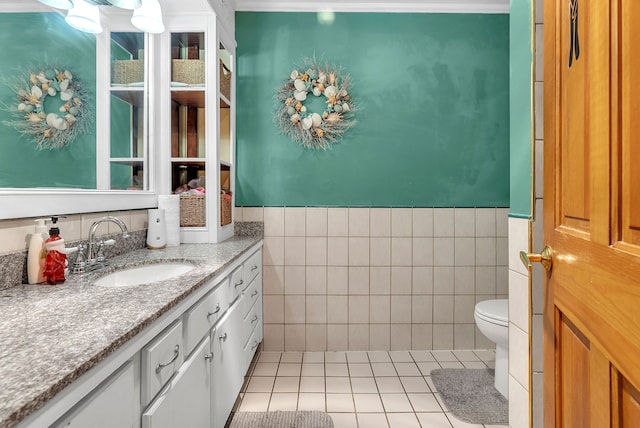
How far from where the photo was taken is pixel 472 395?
2131 millimetres

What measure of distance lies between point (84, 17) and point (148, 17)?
1.18 ft

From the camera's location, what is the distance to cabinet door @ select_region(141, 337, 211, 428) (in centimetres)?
98

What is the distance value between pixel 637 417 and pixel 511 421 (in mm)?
978

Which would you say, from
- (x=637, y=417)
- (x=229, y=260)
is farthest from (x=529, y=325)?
(x=229, y=260)

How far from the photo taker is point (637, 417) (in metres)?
0.53

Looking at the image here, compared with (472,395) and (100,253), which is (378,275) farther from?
(100,253)

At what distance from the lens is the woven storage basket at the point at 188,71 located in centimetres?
232

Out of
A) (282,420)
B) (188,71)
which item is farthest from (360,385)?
(188,71)

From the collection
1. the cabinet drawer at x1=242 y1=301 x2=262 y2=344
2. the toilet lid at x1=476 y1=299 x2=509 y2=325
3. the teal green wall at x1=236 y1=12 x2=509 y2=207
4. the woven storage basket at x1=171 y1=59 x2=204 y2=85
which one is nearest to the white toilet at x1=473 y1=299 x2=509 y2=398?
the toilet lid at x1=476 y1=299 x2=509 y2=325

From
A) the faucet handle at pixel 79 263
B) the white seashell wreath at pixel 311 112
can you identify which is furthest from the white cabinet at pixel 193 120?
the faucet handle at pixel 79 263

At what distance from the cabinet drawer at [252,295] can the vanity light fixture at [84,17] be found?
56.3 inches

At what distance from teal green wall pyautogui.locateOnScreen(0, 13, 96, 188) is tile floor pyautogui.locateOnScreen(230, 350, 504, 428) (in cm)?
143

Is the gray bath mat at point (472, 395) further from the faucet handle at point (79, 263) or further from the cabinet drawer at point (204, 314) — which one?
the faucet handle at point (79, 263)

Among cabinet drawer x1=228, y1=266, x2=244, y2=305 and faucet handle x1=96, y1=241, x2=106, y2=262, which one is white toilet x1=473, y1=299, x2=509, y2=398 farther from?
faucet handle x1=96, y1=241, x2=106, y2=262
